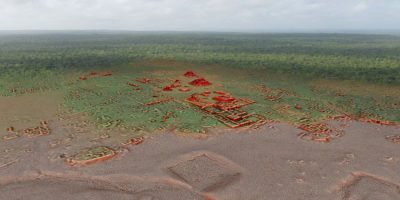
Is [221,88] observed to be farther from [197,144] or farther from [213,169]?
[213,169]

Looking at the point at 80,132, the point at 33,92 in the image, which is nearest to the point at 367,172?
the point at 80,132

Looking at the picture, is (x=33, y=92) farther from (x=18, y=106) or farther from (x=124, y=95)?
(x=124, y=95)

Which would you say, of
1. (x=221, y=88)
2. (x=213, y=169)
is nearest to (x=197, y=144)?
(x=213, y=169)

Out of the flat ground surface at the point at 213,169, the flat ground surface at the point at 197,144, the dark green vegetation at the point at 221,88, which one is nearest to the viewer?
the flat ground surface at the point at 213,169

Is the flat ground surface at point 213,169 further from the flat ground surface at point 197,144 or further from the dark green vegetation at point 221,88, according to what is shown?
the dark green vegetation at point 221,88

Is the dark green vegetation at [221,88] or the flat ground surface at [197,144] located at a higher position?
the dark green vegetation at [221,88]

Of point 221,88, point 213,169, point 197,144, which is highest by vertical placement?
point 221,88

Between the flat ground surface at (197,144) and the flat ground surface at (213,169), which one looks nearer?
the flat ground surface at (213,169)

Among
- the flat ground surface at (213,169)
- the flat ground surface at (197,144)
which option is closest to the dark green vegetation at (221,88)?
the flat ground surface at (197,144)

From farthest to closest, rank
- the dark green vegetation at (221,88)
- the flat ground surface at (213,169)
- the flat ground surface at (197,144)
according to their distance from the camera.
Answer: the dark green vegetation at (221,88), the flat ground surface at (197,144), the flat ground surface at (213,169)

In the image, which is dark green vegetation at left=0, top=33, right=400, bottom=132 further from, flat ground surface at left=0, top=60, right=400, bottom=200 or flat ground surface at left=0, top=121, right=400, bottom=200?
flat ground surface at left=0, top=121, right=400, bottom=200

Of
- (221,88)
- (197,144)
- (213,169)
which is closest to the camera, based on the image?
(213,169)
